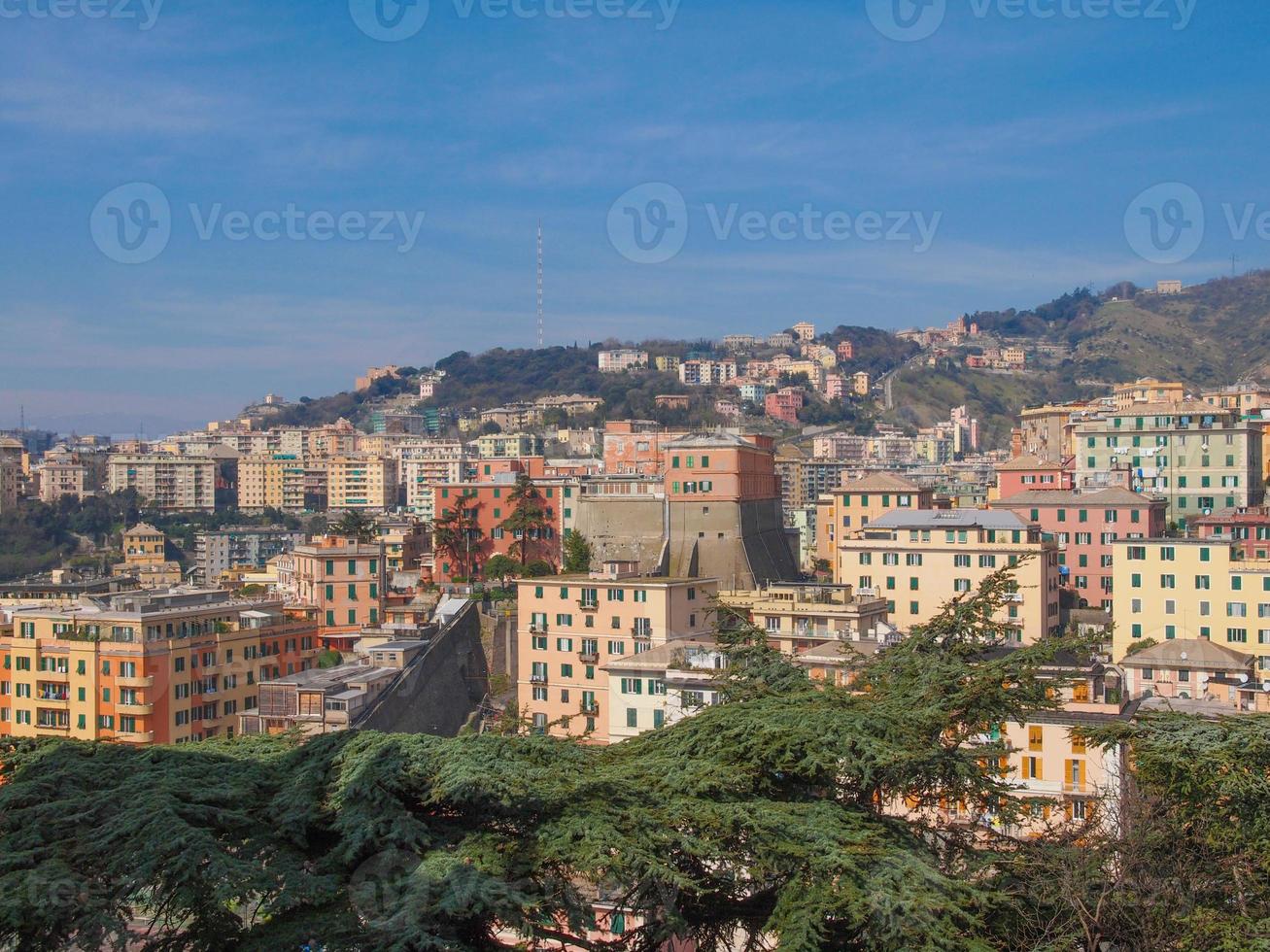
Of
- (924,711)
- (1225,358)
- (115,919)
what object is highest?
(1225,358)

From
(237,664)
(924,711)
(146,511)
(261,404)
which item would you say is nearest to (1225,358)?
(146,511)

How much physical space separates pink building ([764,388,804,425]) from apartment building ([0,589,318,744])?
106 m

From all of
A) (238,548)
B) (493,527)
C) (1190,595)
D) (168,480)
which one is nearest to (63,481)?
(168,480)

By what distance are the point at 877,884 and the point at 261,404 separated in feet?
651

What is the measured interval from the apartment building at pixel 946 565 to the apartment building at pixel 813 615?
6.50ft

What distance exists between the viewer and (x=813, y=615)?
29844 mm

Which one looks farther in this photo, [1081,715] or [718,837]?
[1081,715]

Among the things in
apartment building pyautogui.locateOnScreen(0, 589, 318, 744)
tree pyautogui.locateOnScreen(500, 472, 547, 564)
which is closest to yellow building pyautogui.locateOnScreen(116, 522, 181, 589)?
tree pyautogui.locateOnScreen(500, 472, 547, 564)

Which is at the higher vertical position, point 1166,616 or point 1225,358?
point 1225,358

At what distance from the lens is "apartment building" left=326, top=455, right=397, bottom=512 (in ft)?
367

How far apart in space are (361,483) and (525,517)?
63.1 meters

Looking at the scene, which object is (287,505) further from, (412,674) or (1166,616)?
(1166,616)

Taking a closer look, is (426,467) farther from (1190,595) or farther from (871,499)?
(1190,595)

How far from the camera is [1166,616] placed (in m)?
30.6
